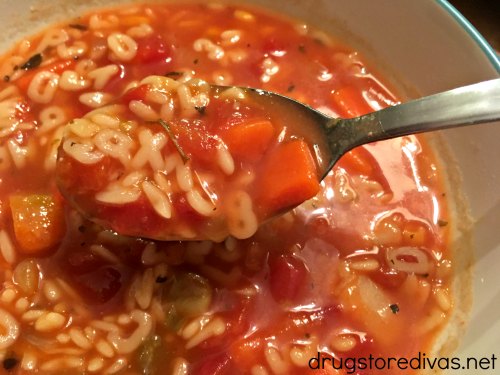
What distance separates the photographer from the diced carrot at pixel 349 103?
10.4ft

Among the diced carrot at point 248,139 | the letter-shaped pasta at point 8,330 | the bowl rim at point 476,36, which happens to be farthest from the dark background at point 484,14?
the letter-shaped pasta at point 8,330

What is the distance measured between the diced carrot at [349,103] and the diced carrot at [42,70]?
1555mm

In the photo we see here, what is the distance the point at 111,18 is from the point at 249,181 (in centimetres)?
169

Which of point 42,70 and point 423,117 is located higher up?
point 423,117

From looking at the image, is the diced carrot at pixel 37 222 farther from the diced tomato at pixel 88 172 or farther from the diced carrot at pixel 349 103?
the diced carrot at pixel 349 103

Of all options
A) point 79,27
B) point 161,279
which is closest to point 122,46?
point 79,27

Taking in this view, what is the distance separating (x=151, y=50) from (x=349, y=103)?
3.97 ft

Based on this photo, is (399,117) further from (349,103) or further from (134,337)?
(134,337)

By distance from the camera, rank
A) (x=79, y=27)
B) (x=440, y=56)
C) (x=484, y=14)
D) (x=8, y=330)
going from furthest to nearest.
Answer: (x=484, y=14), (x=79, y=27), (x=440, y=56), (x=8, y=330)

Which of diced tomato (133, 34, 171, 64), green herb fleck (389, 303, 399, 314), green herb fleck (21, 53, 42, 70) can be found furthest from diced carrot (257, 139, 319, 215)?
green herb fleck (21, 53, 42, 70)

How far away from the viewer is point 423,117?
7.66ft

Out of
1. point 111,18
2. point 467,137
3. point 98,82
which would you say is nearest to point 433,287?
point 467,137

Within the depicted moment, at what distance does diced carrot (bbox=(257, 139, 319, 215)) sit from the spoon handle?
195 millimetres

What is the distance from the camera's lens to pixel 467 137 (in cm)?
295
